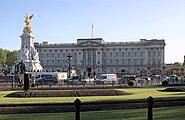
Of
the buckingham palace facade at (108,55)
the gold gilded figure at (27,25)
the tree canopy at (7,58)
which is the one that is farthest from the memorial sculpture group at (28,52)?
the buckingham palace facade at (108,55)

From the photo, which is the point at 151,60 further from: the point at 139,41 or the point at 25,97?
the point at 25,97

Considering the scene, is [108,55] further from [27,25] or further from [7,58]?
[27,25]

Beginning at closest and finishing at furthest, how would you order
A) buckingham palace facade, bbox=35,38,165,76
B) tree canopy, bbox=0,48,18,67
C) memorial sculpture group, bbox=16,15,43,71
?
memorial sculpture group, bbox=16,15,43,71 < tree canopy, bbox=0,48,18,67 < buckingham palace facade, bbox=35,38,165,76

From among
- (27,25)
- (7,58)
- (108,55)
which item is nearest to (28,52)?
(27,25)

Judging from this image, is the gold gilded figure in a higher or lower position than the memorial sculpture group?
higher

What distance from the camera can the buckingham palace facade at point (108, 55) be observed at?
7229 inches

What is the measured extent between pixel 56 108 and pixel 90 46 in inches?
6654

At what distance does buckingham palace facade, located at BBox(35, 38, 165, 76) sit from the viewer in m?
184

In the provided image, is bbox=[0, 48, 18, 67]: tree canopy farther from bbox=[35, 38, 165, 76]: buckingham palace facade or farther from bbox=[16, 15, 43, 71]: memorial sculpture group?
bbox=[16, 15, 43, 71]: memorial sculpture group

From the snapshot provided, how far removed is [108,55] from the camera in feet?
630

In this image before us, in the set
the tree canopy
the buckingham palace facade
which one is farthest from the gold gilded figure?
the buckingham palace facade

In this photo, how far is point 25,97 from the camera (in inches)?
1128

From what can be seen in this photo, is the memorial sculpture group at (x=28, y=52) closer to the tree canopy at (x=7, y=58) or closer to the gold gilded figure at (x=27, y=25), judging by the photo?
the gold gilded figure at (x=27, y=25)

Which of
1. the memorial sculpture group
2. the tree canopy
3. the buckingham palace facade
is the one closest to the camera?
the memorial sculpture group
